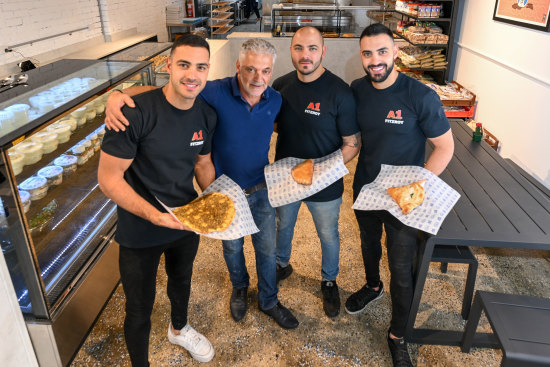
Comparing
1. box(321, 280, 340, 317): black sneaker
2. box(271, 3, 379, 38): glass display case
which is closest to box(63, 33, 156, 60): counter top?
box(271, 3, 379, 38): glass display case

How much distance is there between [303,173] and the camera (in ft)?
7.38

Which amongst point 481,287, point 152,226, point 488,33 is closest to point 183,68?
point 152,226

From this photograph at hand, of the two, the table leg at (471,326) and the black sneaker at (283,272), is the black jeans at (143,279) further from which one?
the table leg at (471,326)

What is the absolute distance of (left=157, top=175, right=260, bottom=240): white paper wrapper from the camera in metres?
2.09

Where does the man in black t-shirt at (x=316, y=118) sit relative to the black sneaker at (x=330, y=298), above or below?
above

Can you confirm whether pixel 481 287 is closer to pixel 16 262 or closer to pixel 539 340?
pixel 539 340

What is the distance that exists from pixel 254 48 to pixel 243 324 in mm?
1673

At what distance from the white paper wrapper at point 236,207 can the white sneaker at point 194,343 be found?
768 mm

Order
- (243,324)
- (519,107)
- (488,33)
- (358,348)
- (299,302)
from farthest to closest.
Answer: (488,33)
(519,107)
(299,302)
(243,324)
(358,348)

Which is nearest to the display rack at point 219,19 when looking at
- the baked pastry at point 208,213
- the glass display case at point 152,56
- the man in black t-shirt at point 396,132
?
the glass display case at point 152,56

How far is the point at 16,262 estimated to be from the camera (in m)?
2.14

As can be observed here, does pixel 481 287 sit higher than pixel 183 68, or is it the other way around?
pixel 183 68

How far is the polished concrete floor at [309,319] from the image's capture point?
2443 mm

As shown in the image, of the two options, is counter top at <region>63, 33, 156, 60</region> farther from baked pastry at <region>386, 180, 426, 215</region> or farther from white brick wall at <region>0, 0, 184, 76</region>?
baked pastry at <region>386, 180, 426, 215</region>
